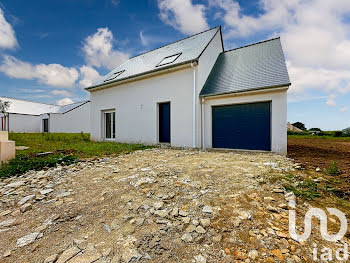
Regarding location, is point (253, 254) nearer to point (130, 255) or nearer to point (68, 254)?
point (130, 255)

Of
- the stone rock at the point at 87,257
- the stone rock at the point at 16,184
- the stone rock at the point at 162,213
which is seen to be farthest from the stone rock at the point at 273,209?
the stone rock at the point at 16,184

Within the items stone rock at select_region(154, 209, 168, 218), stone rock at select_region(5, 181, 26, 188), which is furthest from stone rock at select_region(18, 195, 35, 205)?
stone rock at select_region(154, 209, 168, 218)

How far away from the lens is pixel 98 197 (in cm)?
281

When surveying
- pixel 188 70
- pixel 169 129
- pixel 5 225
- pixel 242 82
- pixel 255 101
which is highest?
pixel 188 70

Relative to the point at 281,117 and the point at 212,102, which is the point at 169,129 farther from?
the point at 281,117

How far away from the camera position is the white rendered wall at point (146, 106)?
7.95 m

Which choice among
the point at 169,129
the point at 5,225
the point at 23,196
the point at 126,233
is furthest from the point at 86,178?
the point at 169,129

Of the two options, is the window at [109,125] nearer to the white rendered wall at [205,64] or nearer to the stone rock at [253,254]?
the white rendered wall at [205,64]

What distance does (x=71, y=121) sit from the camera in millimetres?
22969

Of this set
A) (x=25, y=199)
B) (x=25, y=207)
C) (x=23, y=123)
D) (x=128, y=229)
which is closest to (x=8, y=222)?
(x=25, y=207)

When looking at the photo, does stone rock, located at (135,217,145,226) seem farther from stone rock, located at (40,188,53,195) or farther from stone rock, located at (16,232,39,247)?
stone rock, located at (40,188,53,195)

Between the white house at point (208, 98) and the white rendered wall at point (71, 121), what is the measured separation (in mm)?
15634

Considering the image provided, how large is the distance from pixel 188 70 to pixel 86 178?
634 centimetres

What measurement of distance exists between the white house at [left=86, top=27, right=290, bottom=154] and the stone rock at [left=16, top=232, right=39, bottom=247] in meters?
6.32
